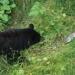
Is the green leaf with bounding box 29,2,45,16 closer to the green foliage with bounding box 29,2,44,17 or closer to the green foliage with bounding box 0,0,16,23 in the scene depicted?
the green foliage with bounding box 29,2,44,17

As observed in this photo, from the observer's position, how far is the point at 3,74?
20.8 ft

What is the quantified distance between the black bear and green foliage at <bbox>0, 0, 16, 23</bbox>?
4.03 ft

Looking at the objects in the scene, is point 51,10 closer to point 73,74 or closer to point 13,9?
point 13,9

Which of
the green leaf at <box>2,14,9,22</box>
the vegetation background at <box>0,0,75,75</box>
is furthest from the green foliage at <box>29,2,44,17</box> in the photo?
the green leaf at <box>2,14,9,22</box>

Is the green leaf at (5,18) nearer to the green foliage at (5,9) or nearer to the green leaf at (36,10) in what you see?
the green foliage at (5,9)

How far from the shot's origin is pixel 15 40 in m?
6.59

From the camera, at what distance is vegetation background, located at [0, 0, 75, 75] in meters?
6.34

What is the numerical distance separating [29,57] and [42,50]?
360 millimetres

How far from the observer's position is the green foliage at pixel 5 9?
26.1ft

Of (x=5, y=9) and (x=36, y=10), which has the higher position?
(x=36, y=10)

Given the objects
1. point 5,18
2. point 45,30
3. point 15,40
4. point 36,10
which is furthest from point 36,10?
point 15,40

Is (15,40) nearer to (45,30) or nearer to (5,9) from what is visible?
(45,30)

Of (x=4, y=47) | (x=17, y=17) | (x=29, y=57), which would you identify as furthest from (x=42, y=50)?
(x=17, y=17)

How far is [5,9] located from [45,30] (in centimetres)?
115
